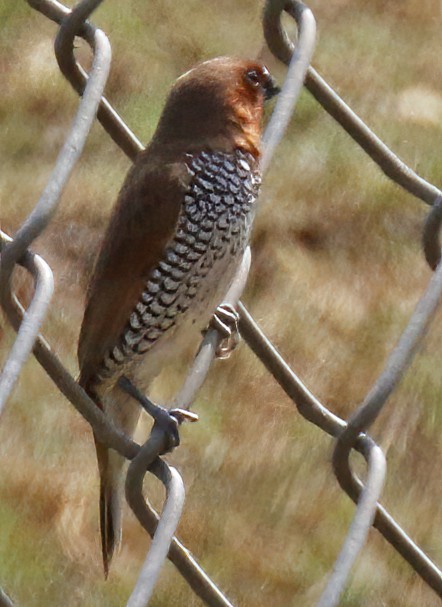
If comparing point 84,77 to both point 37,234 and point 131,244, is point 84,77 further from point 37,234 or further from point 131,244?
point 131,244

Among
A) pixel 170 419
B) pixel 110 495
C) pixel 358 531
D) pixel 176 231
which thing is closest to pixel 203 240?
pixel 176 231

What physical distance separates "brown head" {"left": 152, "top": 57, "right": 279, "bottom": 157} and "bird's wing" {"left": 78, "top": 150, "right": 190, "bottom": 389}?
0.06 metres

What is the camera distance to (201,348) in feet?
4.67

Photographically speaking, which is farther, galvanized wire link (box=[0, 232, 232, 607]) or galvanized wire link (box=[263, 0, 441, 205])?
galvanized wire link (box=[263, 0, 441, 205])

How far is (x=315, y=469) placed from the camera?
11.9 feet

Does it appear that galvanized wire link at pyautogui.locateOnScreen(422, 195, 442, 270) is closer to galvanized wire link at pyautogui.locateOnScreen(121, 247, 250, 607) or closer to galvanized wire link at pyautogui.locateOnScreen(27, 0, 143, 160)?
galvanized wire link at pyautogui.locateOnScreen(121, 247, 250, 607)

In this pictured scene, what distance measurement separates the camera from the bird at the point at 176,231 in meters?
2.19

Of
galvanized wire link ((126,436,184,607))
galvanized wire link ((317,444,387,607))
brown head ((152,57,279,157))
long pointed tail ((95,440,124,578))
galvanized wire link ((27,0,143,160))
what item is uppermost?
galvanized wire link ((27,0,143,160))

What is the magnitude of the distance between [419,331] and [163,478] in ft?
0.90

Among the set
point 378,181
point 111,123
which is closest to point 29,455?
point 378,181

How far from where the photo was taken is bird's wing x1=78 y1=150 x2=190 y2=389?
2.17 metres

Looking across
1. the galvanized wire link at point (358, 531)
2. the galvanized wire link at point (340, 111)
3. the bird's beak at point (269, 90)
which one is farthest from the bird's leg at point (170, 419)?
the bird's beak at point (269, 90)

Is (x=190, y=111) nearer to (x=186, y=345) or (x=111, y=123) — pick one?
(x=186, y=345)

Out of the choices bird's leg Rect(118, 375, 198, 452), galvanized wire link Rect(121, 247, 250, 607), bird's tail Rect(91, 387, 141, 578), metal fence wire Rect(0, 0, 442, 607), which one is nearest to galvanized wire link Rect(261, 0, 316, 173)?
metal fence wire Rect(0, 0, 442, 607)
